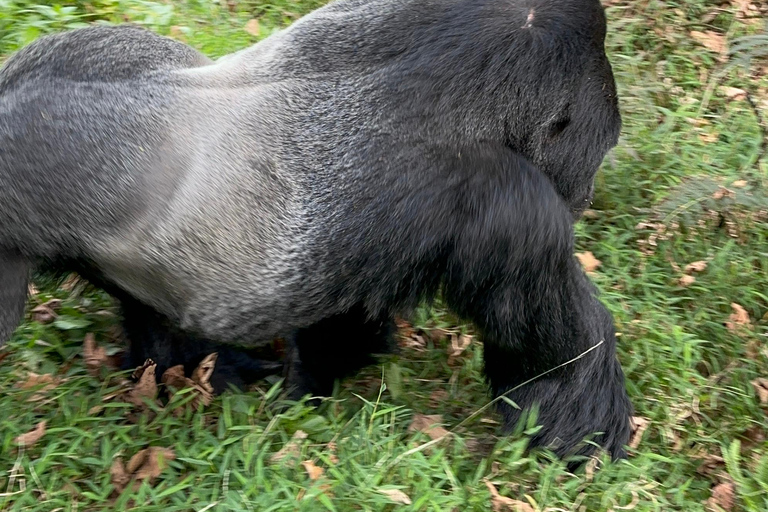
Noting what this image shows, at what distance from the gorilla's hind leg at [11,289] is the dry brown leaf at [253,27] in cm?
263

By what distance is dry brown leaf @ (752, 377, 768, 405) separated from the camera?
136 inches

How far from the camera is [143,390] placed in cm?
326

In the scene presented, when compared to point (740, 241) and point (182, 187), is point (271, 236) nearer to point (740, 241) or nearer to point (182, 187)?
point (182, 187)

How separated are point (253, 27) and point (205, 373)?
7.70 feet

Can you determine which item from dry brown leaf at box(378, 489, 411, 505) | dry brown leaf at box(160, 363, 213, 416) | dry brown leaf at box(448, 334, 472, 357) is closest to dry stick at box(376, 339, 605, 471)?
dry brown leaf at box(378, 489, 411, 505)

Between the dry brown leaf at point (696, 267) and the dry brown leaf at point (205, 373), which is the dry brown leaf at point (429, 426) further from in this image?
the dry brown leaf at point (696, 267)

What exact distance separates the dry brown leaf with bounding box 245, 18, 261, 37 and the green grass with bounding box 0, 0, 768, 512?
101mm

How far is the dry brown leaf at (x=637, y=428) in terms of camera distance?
10.9 ft

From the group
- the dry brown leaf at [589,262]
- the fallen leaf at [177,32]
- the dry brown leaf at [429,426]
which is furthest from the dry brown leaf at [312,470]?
the fallen leaf at [177,32]

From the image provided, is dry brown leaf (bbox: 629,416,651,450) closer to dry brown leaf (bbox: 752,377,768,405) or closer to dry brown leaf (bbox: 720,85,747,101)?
dry brown leaf (bbox: 752,377,768,405)

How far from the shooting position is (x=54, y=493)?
279cm

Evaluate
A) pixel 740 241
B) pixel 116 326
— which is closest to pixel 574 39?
pixel 740 241

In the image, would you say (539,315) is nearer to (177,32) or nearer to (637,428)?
(637,428)

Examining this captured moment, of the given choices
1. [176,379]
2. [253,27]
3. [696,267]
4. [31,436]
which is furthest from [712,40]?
[31,436]
